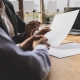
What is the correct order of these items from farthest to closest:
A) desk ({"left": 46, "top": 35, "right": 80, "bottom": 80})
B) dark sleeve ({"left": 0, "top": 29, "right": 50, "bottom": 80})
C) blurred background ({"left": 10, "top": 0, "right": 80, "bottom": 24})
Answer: blurred background ({"left": 10, "top": 0, "right": 80, "bottom": 24}) < desk ({"left": 46, "top": 35, "right": 80, "bottom": 80}) < dark sleeve ({"left": 0, "top": 29, "right": 50, "bottom": 80})

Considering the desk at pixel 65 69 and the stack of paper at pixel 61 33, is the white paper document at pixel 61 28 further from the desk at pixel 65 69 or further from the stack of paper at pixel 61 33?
the desk at pixel 65 69

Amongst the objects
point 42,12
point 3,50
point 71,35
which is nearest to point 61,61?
point 3,50

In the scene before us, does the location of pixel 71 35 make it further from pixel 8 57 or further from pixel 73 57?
pixel 8 57

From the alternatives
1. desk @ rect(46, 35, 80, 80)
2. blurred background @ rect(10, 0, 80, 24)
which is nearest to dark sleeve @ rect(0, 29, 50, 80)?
desk @ rect(46, 35, 80, 80)

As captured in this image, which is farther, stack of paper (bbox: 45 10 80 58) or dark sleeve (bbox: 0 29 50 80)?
stack of paper (bbox: 45 10 80 58)

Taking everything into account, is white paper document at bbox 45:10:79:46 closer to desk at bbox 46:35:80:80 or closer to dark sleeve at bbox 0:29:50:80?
desk at bbox 46:35:80:80

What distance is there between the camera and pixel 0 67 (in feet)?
1.77

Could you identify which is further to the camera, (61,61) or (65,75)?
(61,61)

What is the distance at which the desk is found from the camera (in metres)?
0.79

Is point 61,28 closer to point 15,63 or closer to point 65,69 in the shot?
point 65,69

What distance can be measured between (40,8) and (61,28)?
85.3 inches

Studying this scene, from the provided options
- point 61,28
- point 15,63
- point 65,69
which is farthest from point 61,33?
point 15,63

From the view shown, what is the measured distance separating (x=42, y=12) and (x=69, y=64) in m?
2.41

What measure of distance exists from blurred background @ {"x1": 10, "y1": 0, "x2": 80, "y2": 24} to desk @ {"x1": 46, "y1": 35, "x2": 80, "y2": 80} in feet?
5.84
